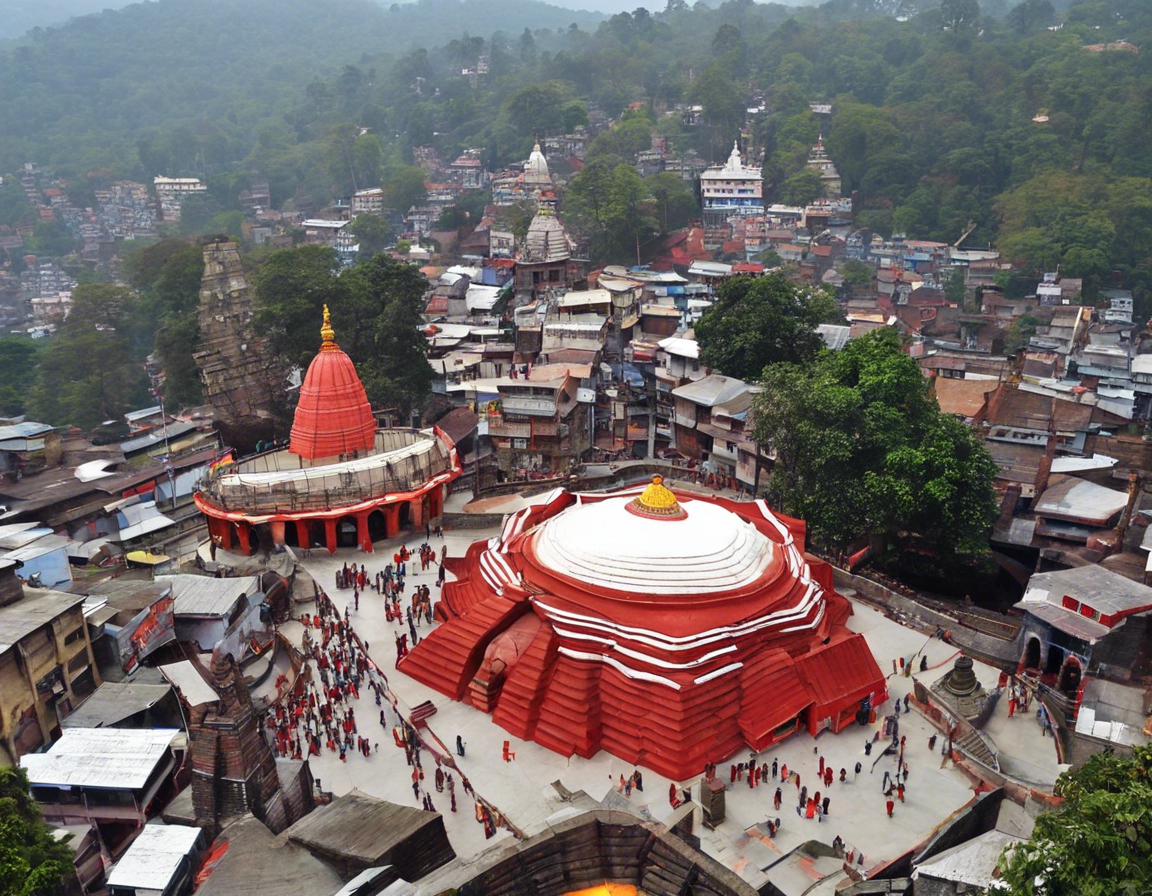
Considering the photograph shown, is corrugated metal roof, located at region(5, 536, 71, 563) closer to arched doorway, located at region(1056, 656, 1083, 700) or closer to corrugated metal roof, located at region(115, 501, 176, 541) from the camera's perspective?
corrugated metal roof, located at region(115, 501, 176, 541)

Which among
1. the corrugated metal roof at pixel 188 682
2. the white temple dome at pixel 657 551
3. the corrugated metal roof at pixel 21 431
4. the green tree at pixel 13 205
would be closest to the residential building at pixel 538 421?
the white temple dome at pixel 657 551

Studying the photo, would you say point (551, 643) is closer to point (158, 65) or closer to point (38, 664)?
point (38, 664)

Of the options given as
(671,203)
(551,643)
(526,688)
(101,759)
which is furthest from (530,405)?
(671,203)

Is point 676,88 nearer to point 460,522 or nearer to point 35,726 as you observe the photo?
point 460,522

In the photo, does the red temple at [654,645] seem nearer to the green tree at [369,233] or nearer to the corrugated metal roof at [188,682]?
the corrugated metal roof at [188,682]

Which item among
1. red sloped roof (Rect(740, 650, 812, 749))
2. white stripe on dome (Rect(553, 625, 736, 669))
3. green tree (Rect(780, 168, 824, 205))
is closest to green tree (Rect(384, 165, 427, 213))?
green tree (Rect(780, 168, 824, 205))

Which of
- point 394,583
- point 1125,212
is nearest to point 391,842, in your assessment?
point 394,583
